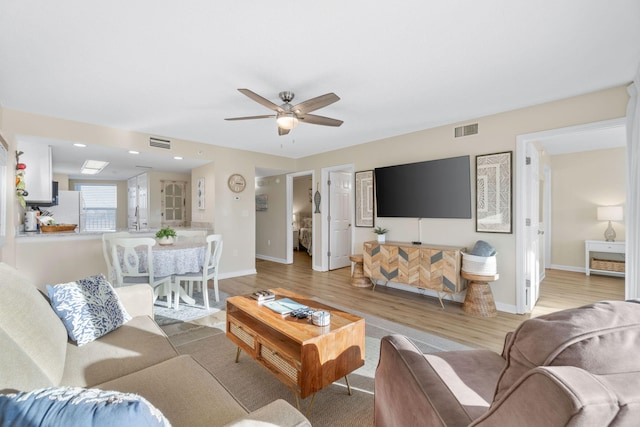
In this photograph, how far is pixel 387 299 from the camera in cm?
390

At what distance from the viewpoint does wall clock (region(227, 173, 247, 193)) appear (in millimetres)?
5209

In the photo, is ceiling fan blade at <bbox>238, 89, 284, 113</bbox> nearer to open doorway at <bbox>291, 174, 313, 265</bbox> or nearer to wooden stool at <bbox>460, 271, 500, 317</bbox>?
wooden stool at <bbox>460, 271, 500, 317</bbox>

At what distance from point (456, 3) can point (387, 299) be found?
10.9 ft

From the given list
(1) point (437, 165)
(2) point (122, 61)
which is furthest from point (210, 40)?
(1) point (437, 165)

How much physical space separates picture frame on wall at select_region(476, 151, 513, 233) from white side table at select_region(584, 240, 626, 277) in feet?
10.4

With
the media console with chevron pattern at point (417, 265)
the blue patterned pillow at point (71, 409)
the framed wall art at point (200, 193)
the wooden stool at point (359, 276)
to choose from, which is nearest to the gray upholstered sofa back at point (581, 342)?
the blue patterned pillow at point (71, 409)

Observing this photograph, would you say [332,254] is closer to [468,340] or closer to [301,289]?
[301,289]

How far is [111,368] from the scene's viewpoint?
1.37 metres

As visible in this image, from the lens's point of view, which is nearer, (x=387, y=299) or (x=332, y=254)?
(x=387, y=299)

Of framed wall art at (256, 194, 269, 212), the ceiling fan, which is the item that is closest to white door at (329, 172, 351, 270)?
framed wall art at (256, 194, 269, 212)

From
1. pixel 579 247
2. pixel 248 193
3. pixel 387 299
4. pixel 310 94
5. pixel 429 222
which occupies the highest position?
pixel 310 94

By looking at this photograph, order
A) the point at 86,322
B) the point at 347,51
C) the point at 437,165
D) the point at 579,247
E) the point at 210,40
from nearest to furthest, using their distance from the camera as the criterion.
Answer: the point at 86,322
the point at 210,40
the point at 347,51
the point at 437,165
the point at 579,247

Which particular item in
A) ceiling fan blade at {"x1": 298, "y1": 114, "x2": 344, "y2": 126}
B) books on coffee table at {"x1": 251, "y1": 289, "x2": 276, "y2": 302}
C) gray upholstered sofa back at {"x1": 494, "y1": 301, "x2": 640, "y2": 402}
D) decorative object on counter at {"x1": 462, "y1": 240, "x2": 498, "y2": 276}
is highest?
ceiling fan blade at {"x1": 298, "y1": 114, "x2": 344, "y2": 126}

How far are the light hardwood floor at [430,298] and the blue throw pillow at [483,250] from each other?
0.72 meters
